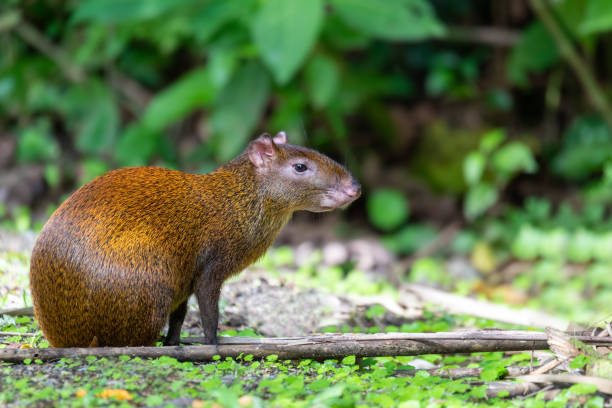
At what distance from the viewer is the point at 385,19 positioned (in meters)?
7.45

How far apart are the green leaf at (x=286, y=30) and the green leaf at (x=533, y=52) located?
11.0 ft

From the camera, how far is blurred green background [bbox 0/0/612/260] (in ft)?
27.3

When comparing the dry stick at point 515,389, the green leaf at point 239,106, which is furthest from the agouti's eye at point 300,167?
the green leaf at point 239,106

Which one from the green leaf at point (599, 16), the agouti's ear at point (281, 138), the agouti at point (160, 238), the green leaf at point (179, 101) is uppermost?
the green leaf at point (599, 16)

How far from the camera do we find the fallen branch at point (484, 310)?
514 cm

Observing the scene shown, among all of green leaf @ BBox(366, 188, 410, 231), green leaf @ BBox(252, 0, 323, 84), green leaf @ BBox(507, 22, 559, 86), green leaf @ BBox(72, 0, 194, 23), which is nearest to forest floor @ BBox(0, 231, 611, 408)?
green leaf @ BBox(252, 0, 323, 84)

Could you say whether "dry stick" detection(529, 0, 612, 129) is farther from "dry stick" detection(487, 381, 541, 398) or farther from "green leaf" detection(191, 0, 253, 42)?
"dry stick" detection(487, 381, 541, 398)

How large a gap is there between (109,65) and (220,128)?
2.86m

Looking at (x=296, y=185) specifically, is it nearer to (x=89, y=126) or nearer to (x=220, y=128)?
(x=220, y=128)

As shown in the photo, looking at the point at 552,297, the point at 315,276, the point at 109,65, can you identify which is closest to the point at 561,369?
the point at 315,276

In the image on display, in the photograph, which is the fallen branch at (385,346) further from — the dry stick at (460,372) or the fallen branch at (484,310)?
the fallen branch at (484,310)

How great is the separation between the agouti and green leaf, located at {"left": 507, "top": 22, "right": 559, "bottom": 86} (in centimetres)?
552

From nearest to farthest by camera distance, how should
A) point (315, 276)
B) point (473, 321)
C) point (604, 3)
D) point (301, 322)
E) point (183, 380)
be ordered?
1. point (183, 380)
2. point (301, 322)
3. point (473, 321)
4. point (315, 276)
5. point (604, 3)

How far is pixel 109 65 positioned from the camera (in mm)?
10031
